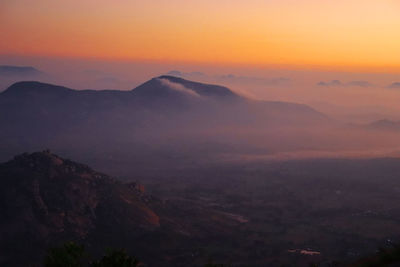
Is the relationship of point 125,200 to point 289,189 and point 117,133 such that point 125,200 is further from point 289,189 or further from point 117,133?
point 117,133

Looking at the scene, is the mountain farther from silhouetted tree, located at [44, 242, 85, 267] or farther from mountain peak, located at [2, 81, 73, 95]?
mountain peak, located at [2, 81, 73, 95]

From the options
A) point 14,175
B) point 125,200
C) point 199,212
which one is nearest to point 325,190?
point 199,212

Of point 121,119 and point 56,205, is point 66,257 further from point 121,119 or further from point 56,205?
point 121,119

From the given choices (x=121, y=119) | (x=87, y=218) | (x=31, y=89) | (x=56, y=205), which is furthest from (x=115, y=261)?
(x=31, y=89)

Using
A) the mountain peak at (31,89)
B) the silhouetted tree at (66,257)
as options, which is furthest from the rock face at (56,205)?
the mountain peak at (31,89)

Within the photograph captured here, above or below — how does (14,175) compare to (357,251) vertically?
above

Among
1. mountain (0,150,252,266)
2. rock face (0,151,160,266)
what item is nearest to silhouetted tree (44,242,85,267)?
mountain (0,150,252,266)

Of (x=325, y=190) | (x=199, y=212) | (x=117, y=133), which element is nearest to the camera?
(x=199, y=212)

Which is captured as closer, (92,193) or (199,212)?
(92,193)
